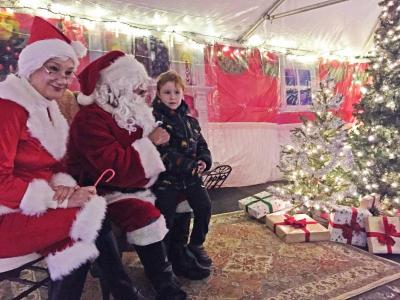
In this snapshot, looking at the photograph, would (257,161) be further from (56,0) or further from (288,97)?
(56,0)

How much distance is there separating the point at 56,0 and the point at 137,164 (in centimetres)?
187

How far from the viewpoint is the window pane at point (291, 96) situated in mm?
4590

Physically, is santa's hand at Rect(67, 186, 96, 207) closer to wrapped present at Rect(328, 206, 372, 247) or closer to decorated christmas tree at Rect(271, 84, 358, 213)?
wrapped present at Rect(328, 206, 372, 247)

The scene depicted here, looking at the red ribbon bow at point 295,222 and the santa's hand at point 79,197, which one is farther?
the red ribbon bow at point 295,222

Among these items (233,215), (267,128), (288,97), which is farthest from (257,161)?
(233,215)

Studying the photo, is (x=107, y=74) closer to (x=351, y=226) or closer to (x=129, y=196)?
(x=129, y=196)

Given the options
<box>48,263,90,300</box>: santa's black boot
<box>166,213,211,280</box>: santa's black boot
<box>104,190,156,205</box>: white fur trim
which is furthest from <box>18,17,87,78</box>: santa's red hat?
<box>166,213,211,280</box>: santa's black boot

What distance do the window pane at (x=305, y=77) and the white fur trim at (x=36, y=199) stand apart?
4123mm

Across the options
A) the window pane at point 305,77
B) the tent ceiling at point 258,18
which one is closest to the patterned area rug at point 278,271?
the tent ceiling at point 258,18

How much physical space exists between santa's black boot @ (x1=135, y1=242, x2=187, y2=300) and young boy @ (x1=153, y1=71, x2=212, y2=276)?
0.34 m

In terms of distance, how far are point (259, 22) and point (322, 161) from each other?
1.78 meters

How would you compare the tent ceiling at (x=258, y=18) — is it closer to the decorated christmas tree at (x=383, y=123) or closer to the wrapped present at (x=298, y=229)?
the decorated christmas tree at (x=383, y=123)

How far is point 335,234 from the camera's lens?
8.19 ft

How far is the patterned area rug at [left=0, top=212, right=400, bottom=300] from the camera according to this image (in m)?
1.83
